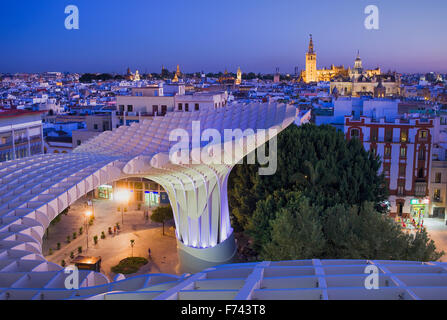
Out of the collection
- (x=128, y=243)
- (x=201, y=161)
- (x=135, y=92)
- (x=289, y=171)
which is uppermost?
(x=135, y=92)

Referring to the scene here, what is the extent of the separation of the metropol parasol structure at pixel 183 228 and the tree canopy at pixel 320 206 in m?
2.26

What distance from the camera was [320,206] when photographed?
18.8m

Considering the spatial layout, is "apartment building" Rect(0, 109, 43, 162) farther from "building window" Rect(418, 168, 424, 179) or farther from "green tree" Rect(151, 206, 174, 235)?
"building window" Rect(418, 168, 424, 179)

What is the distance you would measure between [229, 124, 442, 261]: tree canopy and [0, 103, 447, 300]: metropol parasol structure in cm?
226

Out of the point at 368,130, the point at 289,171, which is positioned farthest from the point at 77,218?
the point at 368,130

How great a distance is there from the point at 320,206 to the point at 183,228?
7.93 meters

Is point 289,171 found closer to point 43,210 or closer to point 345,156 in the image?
point 345,156

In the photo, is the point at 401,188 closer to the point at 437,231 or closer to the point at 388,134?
the point at 437,231

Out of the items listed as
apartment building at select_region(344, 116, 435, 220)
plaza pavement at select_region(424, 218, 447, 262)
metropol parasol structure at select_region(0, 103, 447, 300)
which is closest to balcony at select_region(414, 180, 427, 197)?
apartment building at select_region(344, 116, 435, 220)

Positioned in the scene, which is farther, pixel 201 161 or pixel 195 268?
pixel 195 268

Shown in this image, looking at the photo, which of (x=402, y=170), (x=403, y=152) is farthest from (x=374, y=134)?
(x=402, y=170)

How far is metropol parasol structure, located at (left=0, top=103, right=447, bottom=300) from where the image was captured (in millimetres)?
7100
